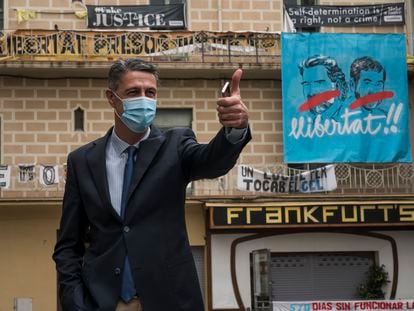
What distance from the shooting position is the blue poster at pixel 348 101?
18.7 meters

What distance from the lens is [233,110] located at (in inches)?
119

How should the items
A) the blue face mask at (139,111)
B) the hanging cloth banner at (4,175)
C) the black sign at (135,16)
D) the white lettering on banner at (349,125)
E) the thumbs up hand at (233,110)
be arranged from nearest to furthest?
1. the thumbs up hand at (233,110)
2. the blue face mask at (139,111)
3. the hanging cloth banner at (4,175)
4. the black sign at (135,16)
5. the white lettering on banner at (349,125)

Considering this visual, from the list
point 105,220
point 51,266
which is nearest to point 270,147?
point 51,266

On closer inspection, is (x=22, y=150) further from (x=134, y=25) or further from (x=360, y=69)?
(x=360, y=69)

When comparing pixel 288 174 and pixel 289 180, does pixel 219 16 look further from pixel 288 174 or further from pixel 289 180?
pixel 289 180

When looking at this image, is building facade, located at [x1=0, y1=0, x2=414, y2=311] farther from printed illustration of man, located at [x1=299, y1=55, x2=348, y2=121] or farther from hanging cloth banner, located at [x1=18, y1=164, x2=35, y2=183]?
printed illustration of man, located at [x1=299, y1=55, x2=348, y2=121]

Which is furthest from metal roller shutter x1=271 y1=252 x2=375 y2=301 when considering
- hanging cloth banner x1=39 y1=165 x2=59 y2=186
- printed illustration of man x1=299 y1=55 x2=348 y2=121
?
hanging cloth banner x1=39 y1=165 x2=59 y2=186

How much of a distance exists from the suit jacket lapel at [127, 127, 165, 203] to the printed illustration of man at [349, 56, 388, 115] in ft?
52.4

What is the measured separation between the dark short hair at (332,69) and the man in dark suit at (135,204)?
15562 millimetres

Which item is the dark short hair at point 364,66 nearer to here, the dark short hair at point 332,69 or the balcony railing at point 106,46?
the dark short hair at point 332,69

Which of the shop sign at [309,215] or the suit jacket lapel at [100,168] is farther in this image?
the shop sign at [309,215]

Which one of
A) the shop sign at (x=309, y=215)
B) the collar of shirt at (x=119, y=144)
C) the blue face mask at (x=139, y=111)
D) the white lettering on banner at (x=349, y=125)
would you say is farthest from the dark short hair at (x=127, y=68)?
the white lettering on banner at (x=349, y=125)

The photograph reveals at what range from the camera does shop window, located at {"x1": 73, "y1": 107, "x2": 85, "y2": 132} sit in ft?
62.1

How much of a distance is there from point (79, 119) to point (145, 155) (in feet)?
52.1
